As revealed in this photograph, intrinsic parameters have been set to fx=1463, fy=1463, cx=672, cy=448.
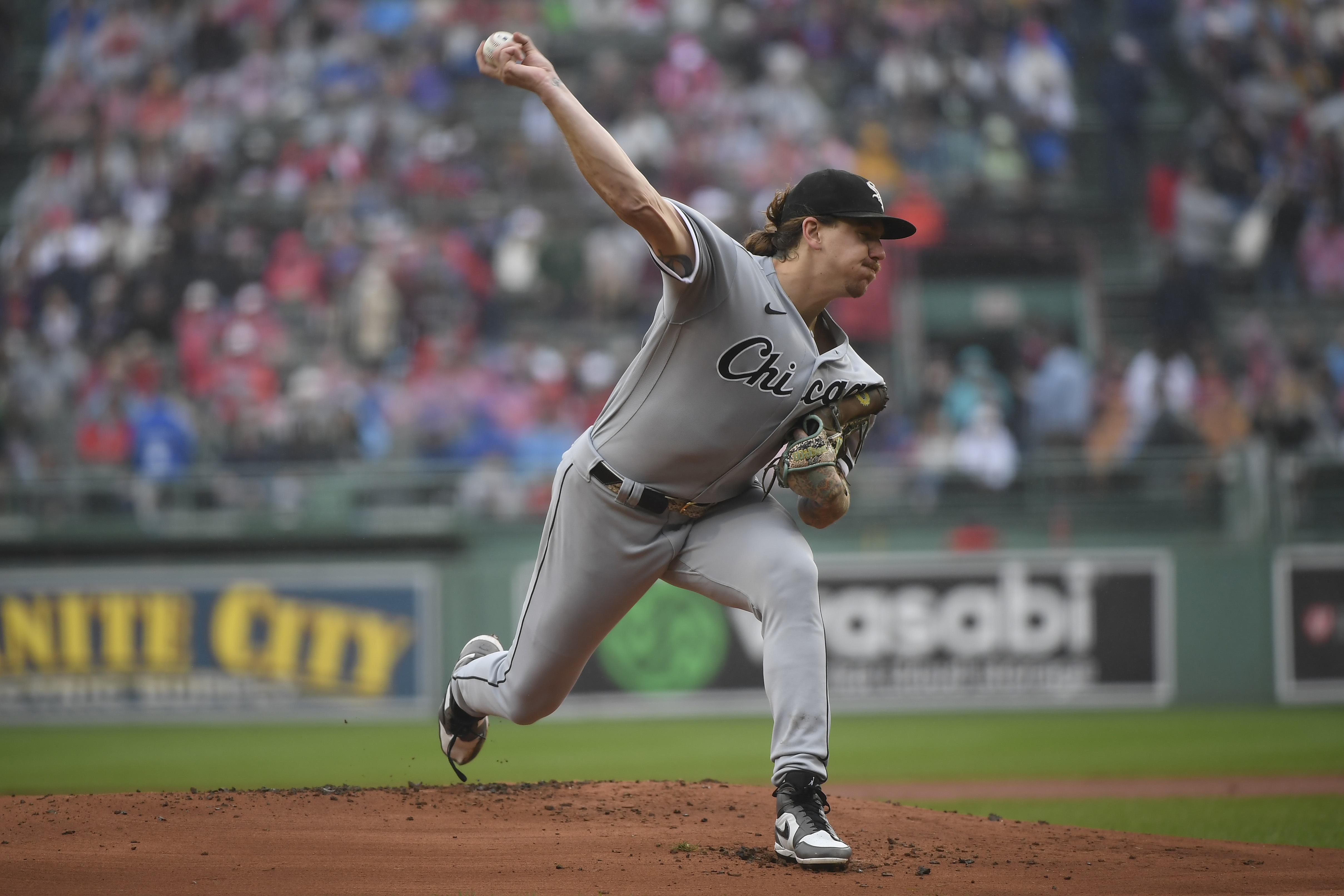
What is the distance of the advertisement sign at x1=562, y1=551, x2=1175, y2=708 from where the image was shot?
35.9 feet

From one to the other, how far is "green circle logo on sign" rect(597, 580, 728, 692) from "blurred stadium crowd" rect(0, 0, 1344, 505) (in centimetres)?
144

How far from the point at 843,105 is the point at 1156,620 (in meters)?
7.33

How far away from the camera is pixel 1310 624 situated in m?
11.0

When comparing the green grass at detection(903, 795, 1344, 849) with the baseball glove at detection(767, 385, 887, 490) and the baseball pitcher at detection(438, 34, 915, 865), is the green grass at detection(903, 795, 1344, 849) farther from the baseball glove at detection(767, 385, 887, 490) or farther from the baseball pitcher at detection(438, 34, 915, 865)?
the baseball glove at detection(767, 385, 887, 490)

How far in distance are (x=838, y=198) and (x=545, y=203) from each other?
11.0 metres

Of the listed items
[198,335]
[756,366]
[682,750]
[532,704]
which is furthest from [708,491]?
[198,335]

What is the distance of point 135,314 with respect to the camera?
13727mm

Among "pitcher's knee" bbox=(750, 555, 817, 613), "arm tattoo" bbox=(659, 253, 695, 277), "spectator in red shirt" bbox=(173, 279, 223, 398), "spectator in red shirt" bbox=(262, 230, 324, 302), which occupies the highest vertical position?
"spectator in red shirt" bbox=(262, 230, 324, 302)

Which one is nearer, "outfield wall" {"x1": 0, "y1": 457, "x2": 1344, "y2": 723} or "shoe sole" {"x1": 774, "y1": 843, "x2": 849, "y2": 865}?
"shoe sole" {"x1": 774, "y1": 843, "x2": 849, "y2": 865}

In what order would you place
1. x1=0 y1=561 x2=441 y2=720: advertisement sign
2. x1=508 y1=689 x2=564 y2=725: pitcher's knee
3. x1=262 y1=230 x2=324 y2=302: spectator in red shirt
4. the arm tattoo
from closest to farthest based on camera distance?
the arm tattoo → x1=508 y1=689 x2=564 y2=725: pitcher's knee → x1=0 y1=561 x2=441 y2=720: advertisement sign → x1=262 y1=230 x2=324 y2=302: spectator in red shirt

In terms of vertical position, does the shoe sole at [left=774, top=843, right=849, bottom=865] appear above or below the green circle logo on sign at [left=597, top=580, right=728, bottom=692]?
below

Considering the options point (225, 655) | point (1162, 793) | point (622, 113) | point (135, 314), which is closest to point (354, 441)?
point (225, 655)

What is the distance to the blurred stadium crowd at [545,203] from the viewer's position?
12305 millimetres

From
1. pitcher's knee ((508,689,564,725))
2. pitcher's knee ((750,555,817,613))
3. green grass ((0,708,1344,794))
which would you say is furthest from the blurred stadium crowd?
pitcher's knee ((750,555,817,613))
